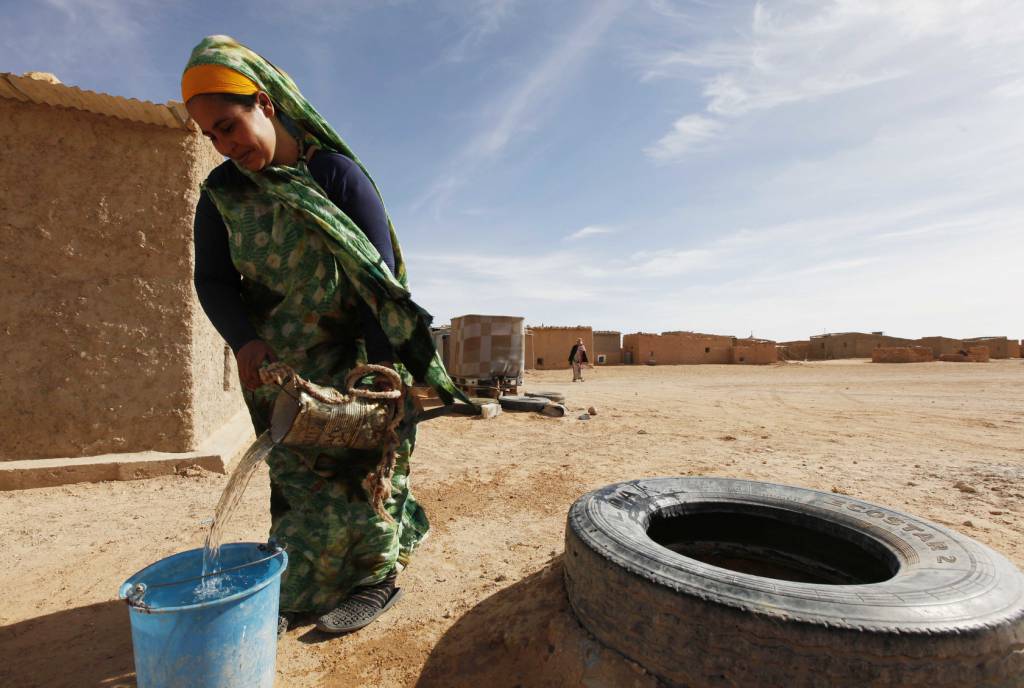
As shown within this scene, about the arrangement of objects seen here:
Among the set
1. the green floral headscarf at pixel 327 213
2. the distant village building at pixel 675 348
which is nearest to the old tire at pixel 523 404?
the green floral headscarf at pixel 327 213

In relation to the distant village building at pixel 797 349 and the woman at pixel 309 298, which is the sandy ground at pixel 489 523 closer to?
the woman at pixel 309 298

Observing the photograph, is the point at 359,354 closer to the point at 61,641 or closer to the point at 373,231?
the point at 373,231

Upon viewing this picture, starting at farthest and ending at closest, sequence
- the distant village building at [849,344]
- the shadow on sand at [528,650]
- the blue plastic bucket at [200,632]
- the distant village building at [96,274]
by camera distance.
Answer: the distant village building at [849,344]
the distant village building at [96,274]
the shadow on sand at [528,650]
the blue plastic bucket at [200,632]

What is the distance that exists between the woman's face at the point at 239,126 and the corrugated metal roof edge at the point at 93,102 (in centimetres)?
289

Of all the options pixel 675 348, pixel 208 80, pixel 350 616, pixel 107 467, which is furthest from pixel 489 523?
pixel 675 348

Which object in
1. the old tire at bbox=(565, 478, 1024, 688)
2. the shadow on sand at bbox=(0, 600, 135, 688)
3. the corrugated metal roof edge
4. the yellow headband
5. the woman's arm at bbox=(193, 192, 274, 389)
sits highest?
the corrugated metal roof edge

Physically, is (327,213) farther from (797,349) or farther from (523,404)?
(797,349)

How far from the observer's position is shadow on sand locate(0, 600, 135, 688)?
5.52ft

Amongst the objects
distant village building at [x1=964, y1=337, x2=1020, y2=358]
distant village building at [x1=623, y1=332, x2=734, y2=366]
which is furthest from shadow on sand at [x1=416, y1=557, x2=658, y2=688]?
distant village building at [x1=964, y1=337, x2=1020, y2=358]

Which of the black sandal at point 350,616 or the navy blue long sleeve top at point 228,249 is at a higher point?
the navy blue long sleeve top at point 228,249

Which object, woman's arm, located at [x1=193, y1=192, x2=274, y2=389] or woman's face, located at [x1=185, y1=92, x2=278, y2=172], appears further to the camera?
woman's arm, located at [x1=193, y1=192, x2=274, y2=389]

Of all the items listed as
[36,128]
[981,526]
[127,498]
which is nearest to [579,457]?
[981,526]

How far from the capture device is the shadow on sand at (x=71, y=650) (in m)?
1.68

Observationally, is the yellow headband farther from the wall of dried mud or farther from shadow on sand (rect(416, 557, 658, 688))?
the wall of dried mud
